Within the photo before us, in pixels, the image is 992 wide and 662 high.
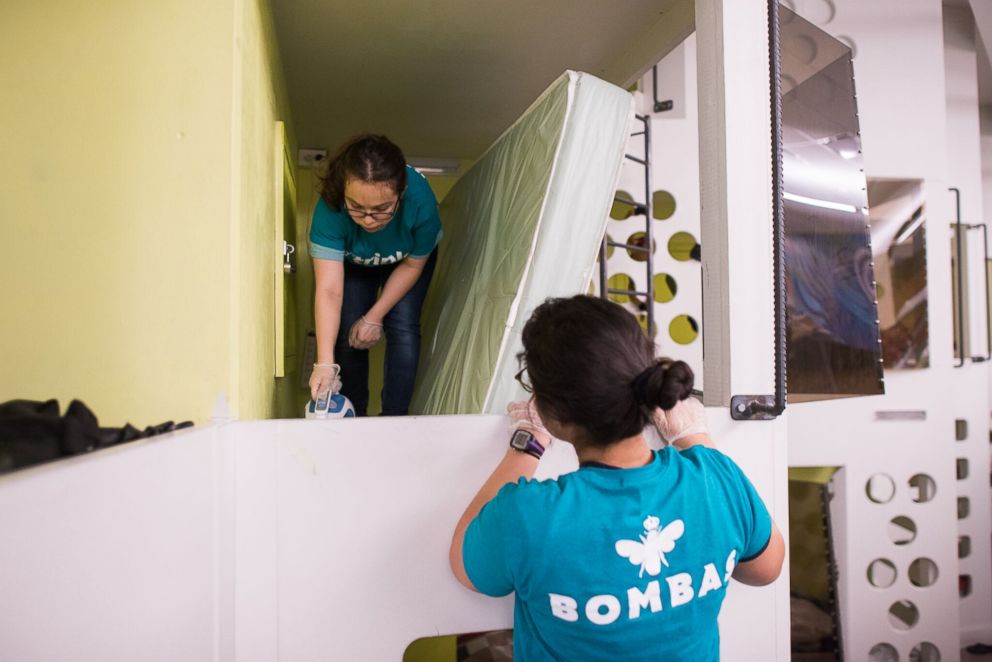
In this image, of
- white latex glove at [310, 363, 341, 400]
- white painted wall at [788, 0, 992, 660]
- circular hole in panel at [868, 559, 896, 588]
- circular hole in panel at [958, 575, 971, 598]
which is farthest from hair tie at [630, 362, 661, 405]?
circular hole in panel at [958, 575, 971, 598]

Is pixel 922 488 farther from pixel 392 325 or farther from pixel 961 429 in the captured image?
pixel 392 325

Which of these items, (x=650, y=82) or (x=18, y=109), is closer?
(x=18, y=109)

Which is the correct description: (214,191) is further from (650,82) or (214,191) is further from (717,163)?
(650,82)

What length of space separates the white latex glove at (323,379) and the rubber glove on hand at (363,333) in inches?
12.3

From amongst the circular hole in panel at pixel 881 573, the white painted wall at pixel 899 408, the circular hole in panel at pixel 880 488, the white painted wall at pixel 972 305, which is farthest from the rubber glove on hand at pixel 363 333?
the white painted wall at pixel 972 305

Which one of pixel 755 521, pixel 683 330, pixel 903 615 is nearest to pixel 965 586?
pixel 903 615

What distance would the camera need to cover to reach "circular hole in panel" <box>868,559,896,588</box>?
2.89 m

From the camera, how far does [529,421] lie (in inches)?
43.2

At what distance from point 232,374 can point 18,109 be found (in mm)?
525

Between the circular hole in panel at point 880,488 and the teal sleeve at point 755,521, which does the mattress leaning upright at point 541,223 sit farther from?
the circular hole in panel at point 880,488

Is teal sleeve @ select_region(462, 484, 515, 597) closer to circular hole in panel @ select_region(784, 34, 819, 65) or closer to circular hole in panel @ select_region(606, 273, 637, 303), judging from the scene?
circular hole in panel @ select_region(784, 34, 819, 65)

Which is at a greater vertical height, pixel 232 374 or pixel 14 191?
pixel 14 191

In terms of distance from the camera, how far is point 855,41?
9.76ft

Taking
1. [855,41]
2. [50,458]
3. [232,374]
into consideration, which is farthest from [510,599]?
[855,41]
